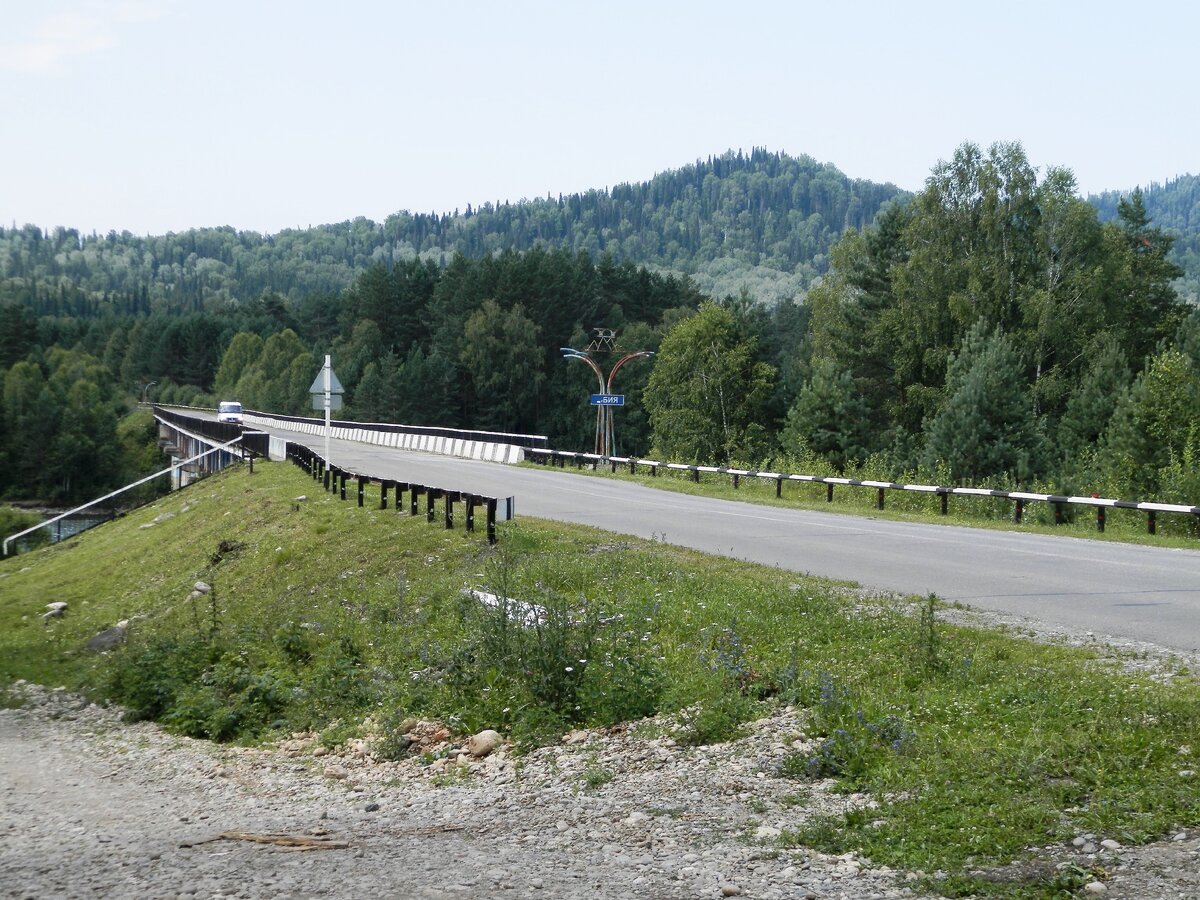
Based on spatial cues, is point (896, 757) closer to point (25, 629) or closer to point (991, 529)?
point (991, 529)

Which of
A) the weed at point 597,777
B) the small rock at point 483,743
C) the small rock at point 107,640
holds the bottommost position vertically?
the small rock at point 107,640

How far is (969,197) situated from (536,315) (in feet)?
194

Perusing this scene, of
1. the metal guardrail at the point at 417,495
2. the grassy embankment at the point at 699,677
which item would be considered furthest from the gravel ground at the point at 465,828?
the metal guardrail at the point at 417,495

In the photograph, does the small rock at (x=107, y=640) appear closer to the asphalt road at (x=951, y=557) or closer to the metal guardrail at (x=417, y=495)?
the metal guardrail at (x=417, y=495)

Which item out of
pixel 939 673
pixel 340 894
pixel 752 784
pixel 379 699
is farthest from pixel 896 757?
pixel 379 699

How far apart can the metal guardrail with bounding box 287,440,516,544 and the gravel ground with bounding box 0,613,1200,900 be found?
8196 mm

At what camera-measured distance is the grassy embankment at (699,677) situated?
6.66 m

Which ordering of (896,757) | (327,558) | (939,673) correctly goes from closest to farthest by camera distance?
(896,757) < (939,673) < (327,558)

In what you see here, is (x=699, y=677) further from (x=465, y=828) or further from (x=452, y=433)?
(x=452, y=433)

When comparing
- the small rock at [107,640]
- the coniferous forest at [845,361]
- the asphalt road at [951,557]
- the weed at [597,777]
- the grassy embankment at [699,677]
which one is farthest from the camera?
the coniferous forest at [845,361]

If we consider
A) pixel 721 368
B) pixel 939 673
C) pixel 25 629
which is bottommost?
pixel 25 629

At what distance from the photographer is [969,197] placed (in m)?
64.9

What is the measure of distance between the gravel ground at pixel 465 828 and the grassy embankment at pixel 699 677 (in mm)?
245

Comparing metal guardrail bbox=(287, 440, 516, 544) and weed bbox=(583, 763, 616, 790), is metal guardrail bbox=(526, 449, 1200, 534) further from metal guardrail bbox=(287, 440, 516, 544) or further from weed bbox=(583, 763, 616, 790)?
weed bbox=(583, 763, 616, 790)
